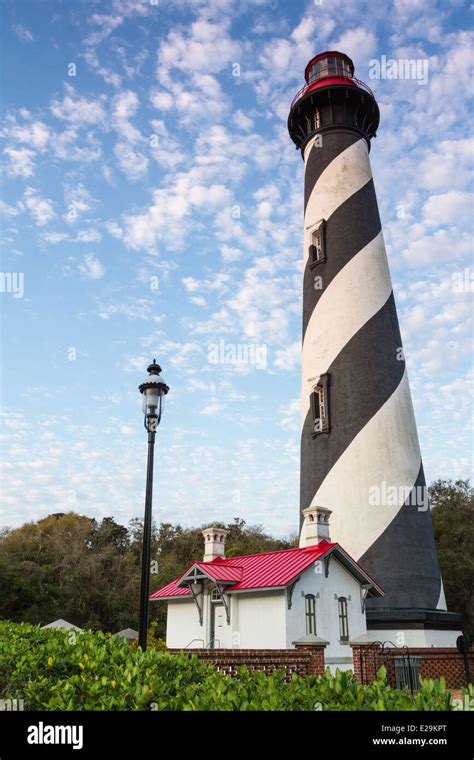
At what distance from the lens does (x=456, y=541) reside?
2627 centimetres

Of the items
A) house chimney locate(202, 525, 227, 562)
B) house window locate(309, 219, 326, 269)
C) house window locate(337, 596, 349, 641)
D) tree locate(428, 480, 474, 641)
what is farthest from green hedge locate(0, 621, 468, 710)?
tree locate(428, 480, 474, 641)

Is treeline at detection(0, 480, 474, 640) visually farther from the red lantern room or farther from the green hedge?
the red lantern room

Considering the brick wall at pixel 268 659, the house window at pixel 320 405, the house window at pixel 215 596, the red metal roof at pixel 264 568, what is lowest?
the brick wall at pixel 268 659

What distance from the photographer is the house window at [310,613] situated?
527 inches

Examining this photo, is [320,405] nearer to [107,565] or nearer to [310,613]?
[310,613]

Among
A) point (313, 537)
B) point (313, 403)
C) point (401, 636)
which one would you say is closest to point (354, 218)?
point (313, 403)

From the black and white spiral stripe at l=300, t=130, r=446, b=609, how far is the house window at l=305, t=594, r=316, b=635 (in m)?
1.82

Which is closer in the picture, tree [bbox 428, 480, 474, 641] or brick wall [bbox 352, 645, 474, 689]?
brick wall [bbox 352, 645, 474, 689]

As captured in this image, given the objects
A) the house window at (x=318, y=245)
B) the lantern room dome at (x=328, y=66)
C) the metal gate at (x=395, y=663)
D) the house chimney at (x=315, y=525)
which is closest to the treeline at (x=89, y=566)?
the house chimney at (x=315, y=525)

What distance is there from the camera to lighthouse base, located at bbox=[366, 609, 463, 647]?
13.6 meters

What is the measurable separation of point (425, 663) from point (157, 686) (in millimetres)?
10862

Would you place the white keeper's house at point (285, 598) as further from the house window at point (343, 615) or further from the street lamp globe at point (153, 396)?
the street lamp globe at point (153, 396)

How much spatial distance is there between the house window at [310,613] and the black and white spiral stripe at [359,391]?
1.82 metres

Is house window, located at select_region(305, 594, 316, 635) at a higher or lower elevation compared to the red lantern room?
lower
